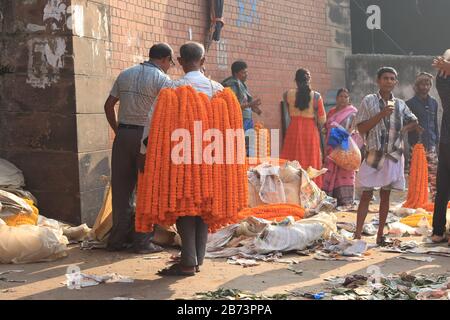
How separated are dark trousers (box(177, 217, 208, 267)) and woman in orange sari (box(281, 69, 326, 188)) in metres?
4.75

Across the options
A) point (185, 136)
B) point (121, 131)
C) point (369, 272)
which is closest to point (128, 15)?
point (121, 131)

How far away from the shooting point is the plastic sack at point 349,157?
9891 mm

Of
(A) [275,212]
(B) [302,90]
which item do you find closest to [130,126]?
(A) [275,212]

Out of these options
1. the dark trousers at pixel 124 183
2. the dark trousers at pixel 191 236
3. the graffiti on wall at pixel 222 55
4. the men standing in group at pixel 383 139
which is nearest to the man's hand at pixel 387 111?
the men standing in group at pixel 383 139

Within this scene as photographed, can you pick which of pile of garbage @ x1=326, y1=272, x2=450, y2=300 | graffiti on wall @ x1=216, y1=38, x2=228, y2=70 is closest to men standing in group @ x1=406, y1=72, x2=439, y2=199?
graffiti on wall @ x1=216, y1=38, x2=228, y2=70

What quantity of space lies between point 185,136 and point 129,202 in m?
1.61

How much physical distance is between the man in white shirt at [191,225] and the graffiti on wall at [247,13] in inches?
236

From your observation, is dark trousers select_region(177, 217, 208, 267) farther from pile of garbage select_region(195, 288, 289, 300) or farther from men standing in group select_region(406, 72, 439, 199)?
men standing in group select_region(406, 72, 439, 199)

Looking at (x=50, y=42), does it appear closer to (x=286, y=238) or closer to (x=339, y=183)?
(x=286, y=238)

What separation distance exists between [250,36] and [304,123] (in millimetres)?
2159

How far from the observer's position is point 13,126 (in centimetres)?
769

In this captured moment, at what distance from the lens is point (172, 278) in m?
5.72
